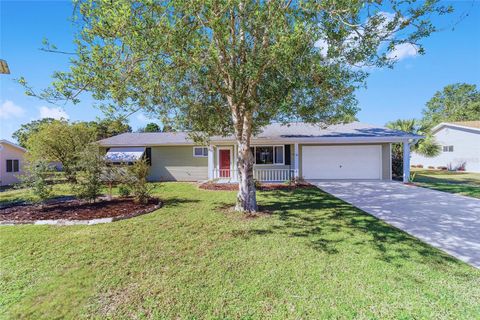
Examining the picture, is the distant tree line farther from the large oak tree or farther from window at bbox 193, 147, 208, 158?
the large oak tree

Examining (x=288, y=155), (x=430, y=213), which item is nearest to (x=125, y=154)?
(x=288, y=155)

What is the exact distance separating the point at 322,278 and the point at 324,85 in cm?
521

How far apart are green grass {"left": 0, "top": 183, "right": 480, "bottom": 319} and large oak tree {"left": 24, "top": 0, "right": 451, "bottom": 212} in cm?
373

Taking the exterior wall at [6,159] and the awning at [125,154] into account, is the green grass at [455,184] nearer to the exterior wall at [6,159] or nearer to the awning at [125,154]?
the awning at [125,154]

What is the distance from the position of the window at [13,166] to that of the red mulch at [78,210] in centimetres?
1472

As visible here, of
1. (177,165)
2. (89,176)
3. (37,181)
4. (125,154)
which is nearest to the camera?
(37,181)

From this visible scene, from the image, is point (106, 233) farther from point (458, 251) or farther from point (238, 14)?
point (458, 251)

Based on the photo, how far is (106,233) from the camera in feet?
20.4

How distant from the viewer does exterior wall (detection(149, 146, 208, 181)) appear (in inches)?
714

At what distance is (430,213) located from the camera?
25.4 ft

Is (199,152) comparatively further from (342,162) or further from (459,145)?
(459,145)

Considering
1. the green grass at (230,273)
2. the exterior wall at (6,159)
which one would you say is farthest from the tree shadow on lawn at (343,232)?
the exterior wall at (6,159)

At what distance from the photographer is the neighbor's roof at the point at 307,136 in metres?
14.8

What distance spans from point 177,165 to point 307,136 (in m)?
10.4
